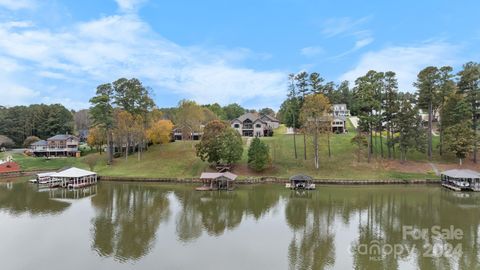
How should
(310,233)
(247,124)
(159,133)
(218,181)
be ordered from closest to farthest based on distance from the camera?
(310,233)
(218,181)
(159,133)
(247,124)

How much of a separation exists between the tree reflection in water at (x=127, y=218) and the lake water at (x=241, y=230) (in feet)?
0.28

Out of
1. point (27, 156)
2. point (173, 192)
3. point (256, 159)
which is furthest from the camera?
point (27, 156)

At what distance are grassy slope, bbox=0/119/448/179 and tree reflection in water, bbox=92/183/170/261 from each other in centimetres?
872

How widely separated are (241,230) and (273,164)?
1059 inches

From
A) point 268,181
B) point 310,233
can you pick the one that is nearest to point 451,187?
point 268,181

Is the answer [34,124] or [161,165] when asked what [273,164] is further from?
[34,124]

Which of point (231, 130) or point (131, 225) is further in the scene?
point (231, 130)

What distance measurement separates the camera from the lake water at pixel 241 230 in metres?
17.7

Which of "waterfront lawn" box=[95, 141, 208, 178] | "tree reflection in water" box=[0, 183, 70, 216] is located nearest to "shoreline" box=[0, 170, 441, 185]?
"waterfront lawn" box=[95, 141, 208, 178]

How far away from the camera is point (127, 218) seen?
26562 mm

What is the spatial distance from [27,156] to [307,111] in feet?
180

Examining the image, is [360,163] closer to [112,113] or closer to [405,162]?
[405,162]

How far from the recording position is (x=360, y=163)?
161 ft

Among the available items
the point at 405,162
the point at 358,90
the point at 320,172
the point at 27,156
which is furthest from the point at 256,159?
the point at 27,156
